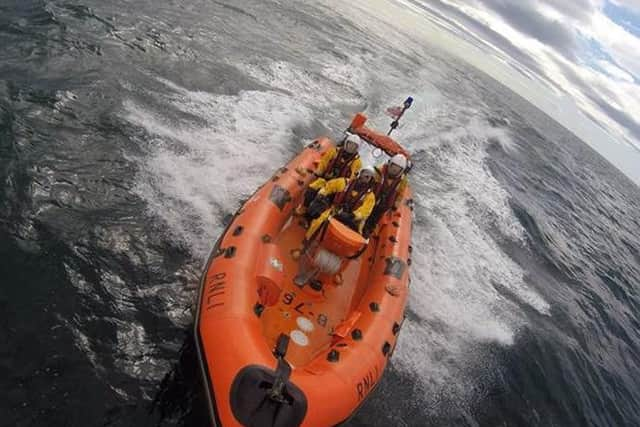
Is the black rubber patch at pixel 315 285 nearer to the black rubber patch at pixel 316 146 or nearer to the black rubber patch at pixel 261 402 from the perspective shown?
the black rubber patch at pixel 261 402

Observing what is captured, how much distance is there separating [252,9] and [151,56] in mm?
11427

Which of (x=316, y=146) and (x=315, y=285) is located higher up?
(x=316, y=146)

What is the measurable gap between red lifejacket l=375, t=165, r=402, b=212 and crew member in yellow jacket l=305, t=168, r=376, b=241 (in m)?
0.59

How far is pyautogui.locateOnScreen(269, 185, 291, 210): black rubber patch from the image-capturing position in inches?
217

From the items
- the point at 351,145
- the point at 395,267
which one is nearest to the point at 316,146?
the point at 351,145

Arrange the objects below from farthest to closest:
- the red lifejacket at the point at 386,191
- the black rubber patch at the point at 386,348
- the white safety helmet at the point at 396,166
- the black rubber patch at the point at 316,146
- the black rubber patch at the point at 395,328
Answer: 1. the black rubber patch at the point at 316,146
2. the red lifejacket at the point at 386,191
3. the white safety helmet at the point at 396,166
4. the black rubber patch at the point at 395,328
5. the black rubber patch at the point at 386,348

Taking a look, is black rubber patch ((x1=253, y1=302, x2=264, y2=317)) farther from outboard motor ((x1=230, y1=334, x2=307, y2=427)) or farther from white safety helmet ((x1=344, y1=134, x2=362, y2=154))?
white safety helmet ((x1=344, y1=134, x2=362, y2=154))

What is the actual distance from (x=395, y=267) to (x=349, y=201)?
1.01m

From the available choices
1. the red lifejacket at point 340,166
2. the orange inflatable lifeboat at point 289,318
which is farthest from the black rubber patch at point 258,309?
the red lifejacket at point 340,166

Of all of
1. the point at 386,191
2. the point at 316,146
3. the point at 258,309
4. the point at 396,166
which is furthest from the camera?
the point at 316,146

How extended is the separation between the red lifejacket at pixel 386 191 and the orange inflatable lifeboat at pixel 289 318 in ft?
1.62

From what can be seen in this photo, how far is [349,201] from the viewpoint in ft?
18.1

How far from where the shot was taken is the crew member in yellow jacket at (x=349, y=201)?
5.08 m

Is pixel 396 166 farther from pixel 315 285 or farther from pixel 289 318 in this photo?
pixel 289 318
